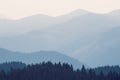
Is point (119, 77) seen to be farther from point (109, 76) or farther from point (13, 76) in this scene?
point (13, 76)

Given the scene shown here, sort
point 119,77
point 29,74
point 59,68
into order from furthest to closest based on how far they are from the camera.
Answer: point 59,68, point 29,74, point 119,77

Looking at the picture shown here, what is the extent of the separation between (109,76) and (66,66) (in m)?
13.5

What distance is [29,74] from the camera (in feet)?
312

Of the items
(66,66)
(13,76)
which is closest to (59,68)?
(66,66)

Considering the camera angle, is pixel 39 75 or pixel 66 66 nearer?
pixel 39 75

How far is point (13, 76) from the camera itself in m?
94.2

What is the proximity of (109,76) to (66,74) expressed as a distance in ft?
24.5

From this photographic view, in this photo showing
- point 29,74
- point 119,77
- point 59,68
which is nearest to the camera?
point 119,77

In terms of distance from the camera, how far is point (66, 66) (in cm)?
10375

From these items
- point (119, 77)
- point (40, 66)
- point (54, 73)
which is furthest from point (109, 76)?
point (40, 66)

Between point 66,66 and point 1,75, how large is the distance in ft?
40.6

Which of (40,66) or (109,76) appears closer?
(109,76)

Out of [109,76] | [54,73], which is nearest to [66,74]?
[54,73]

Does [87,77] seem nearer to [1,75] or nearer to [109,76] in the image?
[109,76]
